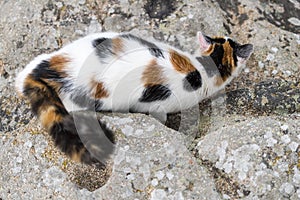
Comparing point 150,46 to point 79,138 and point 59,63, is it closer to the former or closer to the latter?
point 59,63

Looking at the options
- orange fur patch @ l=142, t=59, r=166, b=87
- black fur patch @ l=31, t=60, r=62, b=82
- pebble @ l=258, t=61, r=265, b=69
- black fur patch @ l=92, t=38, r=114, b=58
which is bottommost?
pebble @ l=258, t=61, r=265, b=69

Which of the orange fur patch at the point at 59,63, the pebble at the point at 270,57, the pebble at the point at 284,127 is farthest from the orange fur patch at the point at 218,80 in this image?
the orange fur patch at the point at 59,63

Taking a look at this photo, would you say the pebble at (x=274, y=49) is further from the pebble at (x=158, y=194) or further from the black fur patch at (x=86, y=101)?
the pebble at (x=158, y=194)

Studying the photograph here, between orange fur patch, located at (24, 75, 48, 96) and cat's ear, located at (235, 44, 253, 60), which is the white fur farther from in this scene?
cat's ear, located at (235, 44, 253, 60)

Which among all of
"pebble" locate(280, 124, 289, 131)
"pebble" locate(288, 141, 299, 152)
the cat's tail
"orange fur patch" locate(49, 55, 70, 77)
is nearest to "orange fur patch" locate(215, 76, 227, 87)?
"pebble" locate(280, 124, 289, 131)

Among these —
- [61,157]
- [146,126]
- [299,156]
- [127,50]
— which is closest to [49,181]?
[61,157]

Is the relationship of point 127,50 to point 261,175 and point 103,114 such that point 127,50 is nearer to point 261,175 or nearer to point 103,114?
point 103,114
